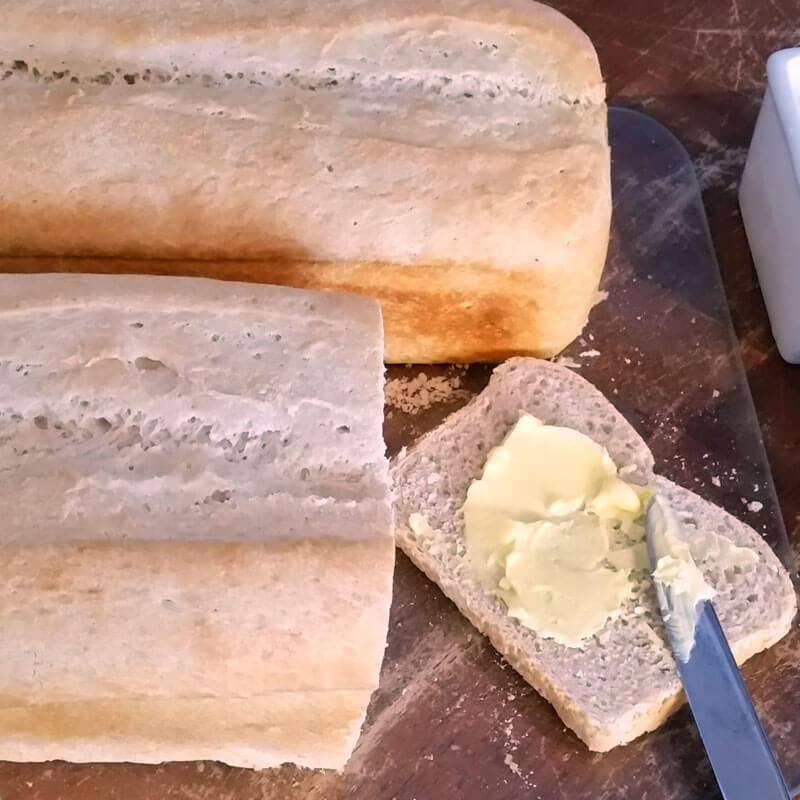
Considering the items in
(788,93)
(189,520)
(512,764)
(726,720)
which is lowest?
(512,764)

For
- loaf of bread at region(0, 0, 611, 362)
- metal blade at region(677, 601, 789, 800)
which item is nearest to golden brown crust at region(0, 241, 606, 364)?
loaf of bread at region(0, 0, 611, 362)

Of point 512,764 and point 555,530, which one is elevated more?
point 555,530

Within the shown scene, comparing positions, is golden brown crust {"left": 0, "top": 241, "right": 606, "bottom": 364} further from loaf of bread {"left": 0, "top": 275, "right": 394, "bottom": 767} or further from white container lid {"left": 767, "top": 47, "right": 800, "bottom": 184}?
white container lid {"left": 767, "top": 47, "right": 800, "bottom": 184}

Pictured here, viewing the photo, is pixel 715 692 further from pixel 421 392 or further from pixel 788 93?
pixel 788 93

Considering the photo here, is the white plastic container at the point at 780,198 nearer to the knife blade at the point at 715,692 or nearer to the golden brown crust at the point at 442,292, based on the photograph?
the golden brown crust at the point at 442,292

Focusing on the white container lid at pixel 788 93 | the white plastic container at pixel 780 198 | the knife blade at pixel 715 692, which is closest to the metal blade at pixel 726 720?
the knife blade at pixel 715 692

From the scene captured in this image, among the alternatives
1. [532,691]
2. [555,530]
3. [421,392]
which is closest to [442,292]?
[421,392]
